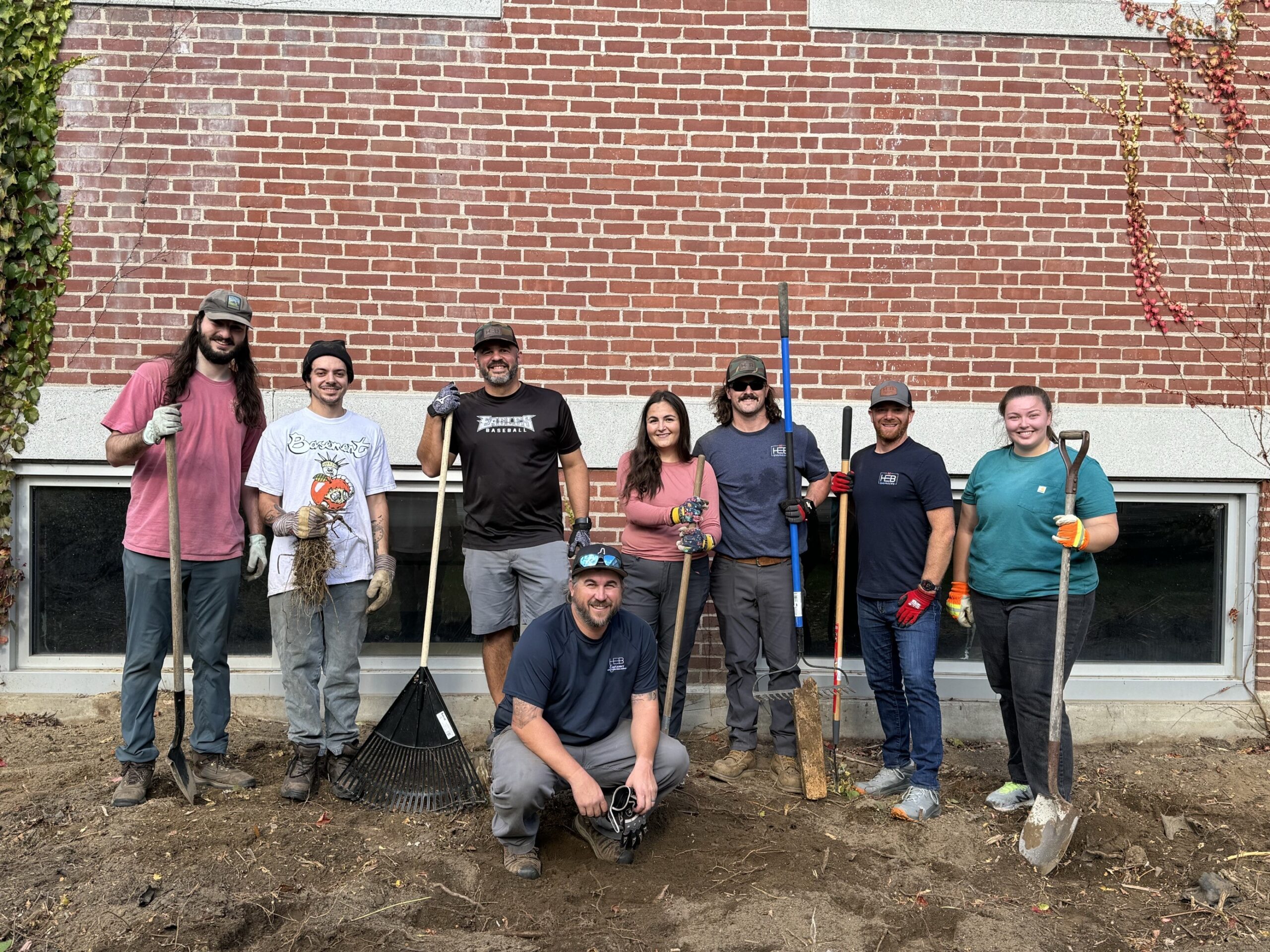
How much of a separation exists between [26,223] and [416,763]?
3.91 metres

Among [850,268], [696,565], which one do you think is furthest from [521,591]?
[850,268]

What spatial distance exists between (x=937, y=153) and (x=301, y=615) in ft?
14.8

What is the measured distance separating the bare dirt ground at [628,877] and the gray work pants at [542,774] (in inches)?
7.4

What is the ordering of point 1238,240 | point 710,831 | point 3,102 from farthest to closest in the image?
1. point 1238,240
2. point 3,102
3. point 710,831

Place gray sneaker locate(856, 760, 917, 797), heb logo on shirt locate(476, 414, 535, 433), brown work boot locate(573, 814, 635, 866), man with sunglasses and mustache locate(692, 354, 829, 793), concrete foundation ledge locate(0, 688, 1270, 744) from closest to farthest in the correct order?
brown work boot locate(573, 814, 635, 866) → gray sneaker locate(856, 760, 917, 797) → heb logo on shirt locate(476, 414, 535, 433) → man with sunglasses and mustache locate(692, 354, 829, 793) → concrete foundation ledge locate(0, 688, 1270, 744)

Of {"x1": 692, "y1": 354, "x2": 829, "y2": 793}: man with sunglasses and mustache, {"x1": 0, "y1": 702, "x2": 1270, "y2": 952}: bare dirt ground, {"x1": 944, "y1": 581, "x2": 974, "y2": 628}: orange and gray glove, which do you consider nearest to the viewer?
{"x1": 0, "y1": 702, "x2": 1270, "y2": 952}: bare dirt ground

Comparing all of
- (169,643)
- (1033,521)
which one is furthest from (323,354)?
(1033,521)

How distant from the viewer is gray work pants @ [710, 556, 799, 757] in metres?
5.30

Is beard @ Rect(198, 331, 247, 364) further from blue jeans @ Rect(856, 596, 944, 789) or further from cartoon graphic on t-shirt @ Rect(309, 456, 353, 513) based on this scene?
blue jeans @ Rect(856, 596, 944, 789)

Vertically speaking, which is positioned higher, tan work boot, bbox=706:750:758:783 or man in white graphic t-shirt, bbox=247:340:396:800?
man in white graphic t-shirt, bbox=247:340:396:800

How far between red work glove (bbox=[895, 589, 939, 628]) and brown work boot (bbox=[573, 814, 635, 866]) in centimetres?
171

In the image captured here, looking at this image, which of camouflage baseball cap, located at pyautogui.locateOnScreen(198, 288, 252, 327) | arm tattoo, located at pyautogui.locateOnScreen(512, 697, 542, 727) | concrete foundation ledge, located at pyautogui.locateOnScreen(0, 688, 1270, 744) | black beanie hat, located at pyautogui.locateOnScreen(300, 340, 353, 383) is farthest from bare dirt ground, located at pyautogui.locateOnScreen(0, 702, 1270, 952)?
camouflage baseball cap, located at pyautogui.locateOnScreen(198, 288, 252, 327)

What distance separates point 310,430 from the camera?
488cm

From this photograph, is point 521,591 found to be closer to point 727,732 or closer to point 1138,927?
point 727,732
